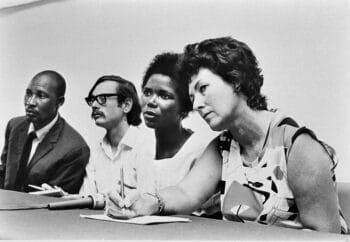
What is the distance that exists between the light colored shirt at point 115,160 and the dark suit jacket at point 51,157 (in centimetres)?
8

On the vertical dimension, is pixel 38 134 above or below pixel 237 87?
below

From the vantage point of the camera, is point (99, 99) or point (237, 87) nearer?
point (237, 87)

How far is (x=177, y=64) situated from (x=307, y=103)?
792 mm

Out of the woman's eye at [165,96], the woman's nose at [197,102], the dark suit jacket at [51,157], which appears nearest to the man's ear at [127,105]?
the woman's eye at [165,96]

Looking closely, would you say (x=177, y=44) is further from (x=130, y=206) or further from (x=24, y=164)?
(x=24, y=164)

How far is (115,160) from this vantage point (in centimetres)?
349

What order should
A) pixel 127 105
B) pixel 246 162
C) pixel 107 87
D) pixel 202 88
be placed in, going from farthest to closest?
pixel 107 87 < pixel 127 105 < pixel 202 88 < pixel 246 162

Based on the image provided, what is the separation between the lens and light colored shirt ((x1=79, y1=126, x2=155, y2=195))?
338 cm

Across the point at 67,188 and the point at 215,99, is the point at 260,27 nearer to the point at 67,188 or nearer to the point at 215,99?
the point at 215,99

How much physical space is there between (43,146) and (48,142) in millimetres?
51

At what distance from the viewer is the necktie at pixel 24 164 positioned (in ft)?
12.8

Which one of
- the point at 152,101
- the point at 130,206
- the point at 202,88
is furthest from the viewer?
the point at 152,101

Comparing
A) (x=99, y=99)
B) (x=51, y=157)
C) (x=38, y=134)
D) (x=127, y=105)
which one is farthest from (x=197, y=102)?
(x=38, y=134)

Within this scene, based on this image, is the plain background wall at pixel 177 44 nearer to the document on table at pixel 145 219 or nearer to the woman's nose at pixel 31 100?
the woman's nose at pixel 31 100
